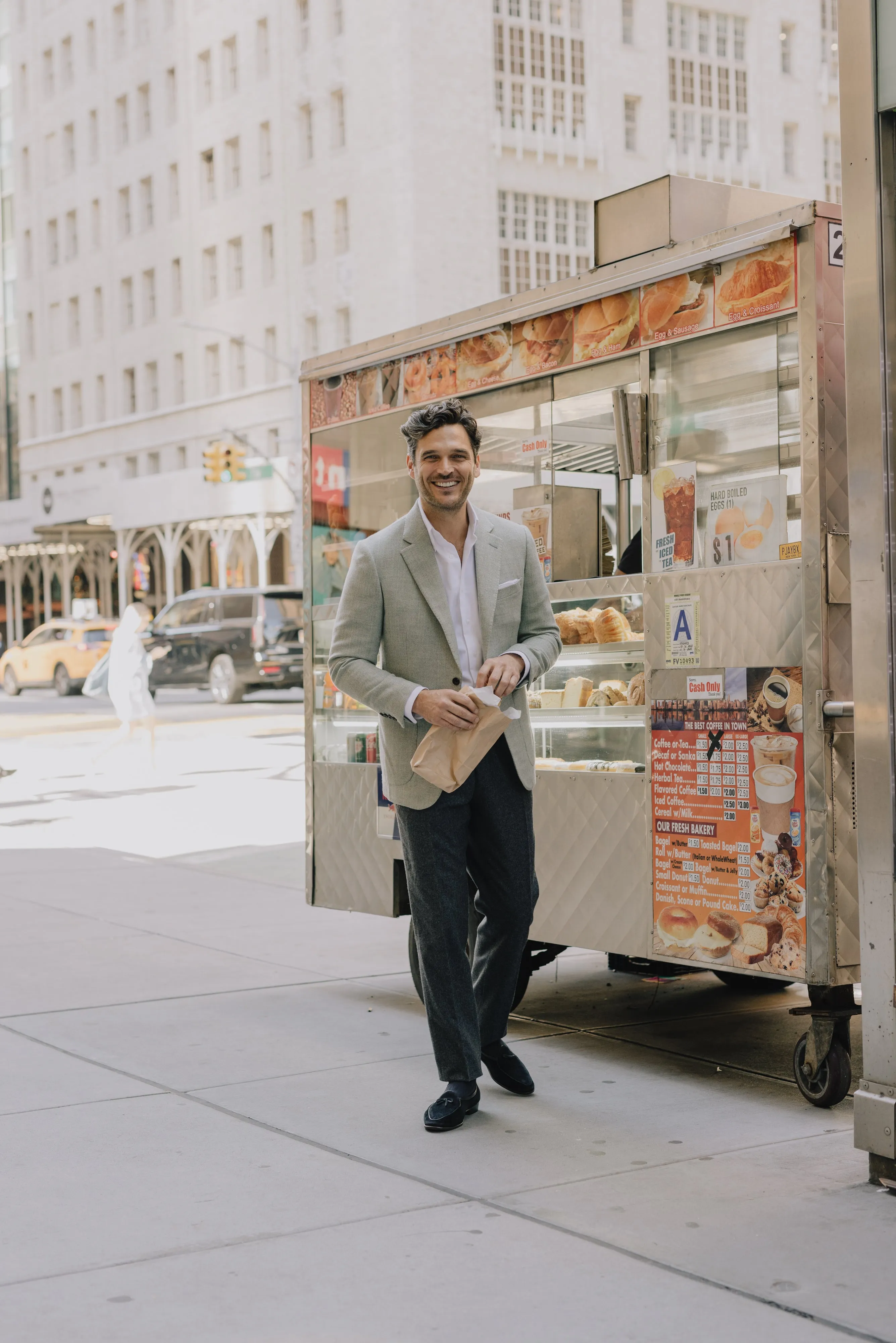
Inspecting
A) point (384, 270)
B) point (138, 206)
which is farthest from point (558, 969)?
point (138, 206)

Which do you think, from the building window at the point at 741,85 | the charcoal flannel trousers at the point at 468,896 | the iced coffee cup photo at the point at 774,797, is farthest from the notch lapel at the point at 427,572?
the building window at the point at 741,85

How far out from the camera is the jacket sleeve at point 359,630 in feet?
15.8

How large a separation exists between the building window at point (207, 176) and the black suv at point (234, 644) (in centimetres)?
2601

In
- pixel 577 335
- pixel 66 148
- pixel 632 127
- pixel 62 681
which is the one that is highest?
pixel 66 148

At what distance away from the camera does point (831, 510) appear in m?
4.83

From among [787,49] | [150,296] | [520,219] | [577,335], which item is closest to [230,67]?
[150,296]

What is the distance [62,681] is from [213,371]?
20.3 meters

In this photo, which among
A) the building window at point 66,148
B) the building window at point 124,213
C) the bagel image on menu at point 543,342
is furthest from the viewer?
the building window at point 66,148

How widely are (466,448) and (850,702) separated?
4.39 feet

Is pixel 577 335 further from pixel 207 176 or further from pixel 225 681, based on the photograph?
pixel 207 176

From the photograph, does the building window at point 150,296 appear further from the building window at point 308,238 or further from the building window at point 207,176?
the building window at point 308,238

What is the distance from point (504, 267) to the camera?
4650 cm

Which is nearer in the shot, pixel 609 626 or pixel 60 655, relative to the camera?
pixel 609 626

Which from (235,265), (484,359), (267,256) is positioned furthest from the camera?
(235,265)
